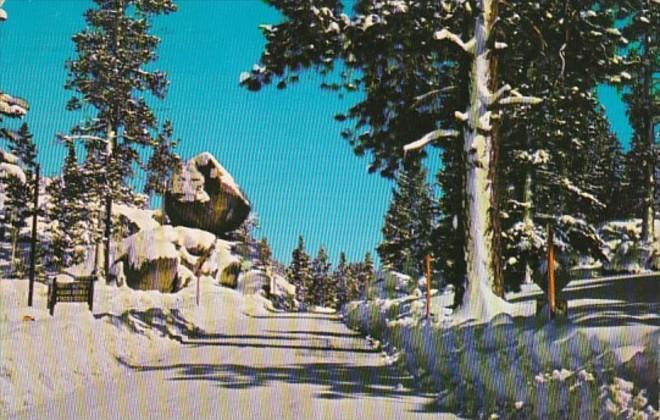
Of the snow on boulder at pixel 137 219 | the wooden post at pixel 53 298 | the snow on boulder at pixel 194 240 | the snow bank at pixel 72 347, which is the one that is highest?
the snow on boulder at pixel 137 219

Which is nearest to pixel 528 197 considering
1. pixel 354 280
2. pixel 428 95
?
pixel 428 95

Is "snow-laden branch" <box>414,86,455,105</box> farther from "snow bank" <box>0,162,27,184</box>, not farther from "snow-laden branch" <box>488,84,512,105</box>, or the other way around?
"snow bank" <box>0,162,27,184</box>

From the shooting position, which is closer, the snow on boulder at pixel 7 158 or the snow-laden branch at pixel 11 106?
the snow on boulder at pixel 7 158

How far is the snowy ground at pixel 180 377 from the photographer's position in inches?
Answer: 321

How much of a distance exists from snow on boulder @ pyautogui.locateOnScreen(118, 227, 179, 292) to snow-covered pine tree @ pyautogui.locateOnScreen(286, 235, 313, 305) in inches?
2788

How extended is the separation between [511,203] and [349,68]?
11732mm

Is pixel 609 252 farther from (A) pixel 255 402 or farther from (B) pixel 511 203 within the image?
(A) pixel 255 402

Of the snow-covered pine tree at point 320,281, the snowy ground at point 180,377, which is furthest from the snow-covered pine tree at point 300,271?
the snowy ground at point 180,377

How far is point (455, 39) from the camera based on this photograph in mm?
13617

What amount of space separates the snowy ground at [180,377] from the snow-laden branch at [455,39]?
5.71 meters

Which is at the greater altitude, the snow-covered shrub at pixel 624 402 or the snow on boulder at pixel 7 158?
the snow on boulder at pixel 7 158

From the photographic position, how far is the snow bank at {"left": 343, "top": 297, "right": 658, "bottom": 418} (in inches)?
235

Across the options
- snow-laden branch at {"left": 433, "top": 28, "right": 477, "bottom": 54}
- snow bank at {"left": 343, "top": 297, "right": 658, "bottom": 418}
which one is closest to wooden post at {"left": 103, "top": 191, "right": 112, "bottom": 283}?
snow-laden branch at {"left": 433, "top": 28, "right": 477, "bottom": 54}

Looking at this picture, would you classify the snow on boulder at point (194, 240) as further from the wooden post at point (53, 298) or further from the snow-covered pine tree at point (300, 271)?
the snow-covered pine tree at point (300, 271)
